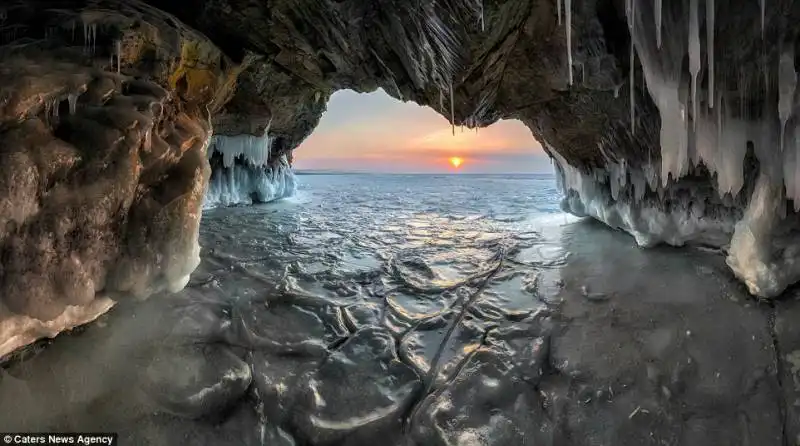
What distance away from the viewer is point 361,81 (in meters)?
6.45

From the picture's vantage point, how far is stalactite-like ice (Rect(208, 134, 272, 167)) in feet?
32.5

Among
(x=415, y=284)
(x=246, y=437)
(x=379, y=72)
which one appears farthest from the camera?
→ (x=379, y=72)

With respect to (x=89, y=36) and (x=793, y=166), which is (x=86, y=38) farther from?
(x=793, y=166)

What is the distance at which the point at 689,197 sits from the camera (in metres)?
5.42

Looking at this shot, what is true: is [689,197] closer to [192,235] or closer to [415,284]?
[415,284]

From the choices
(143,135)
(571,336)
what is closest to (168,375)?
(143,135)

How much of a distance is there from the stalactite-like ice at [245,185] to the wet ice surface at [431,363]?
570 cm

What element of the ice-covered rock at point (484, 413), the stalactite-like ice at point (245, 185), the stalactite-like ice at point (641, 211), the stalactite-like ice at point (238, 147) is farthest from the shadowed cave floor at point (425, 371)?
the stalactite-like ice at point (245, 185)

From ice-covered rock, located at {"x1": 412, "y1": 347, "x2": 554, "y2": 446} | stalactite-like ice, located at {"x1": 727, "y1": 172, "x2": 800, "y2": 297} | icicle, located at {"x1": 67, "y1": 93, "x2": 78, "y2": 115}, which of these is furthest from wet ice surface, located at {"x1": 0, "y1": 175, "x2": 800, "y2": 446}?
icicle, located at {"x1": 67, "y1": 93, "x2": 78, "y2": 115}

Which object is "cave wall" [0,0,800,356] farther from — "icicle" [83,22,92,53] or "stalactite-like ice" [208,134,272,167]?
"stalactite-like ice" [208,134,272,167]

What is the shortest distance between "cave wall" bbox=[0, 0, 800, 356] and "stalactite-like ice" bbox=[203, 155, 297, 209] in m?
5.40

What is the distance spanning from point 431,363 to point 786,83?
12.0 feet

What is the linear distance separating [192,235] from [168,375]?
3.84 ft

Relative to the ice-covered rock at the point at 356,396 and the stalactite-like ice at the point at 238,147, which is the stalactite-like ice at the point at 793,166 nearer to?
the ice-covered rock at the point at 356,396
